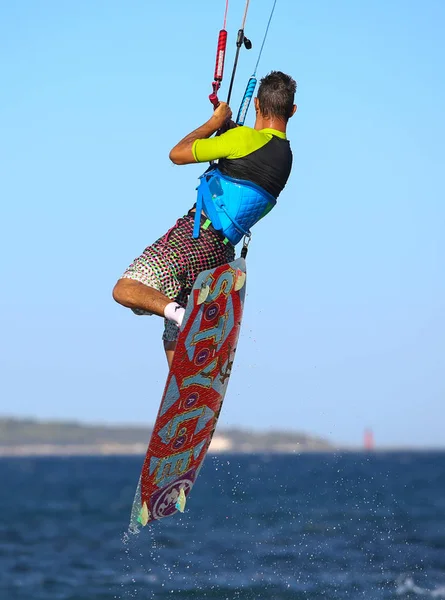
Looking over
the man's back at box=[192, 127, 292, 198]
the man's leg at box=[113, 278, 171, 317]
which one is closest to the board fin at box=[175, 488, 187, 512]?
the man's leg at box=[113, 278, 171, 317]

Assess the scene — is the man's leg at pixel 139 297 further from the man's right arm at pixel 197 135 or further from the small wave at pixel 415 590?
the small wave at pixel 415 590

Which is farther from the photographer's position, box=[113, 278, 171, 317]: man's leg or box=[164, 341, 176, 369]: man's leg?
box=[164, 341, 176, 369]: man's leg

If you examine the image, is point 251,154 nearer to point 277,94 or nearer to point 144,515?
point 277,94

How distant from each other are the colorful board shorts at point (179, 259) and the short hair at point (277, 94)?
101 centimetres

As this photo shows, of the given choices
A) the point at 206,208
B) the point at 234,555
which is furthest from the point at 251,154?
the point at 234,555

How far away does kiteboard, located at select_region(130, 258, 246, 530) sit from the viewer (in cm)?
895

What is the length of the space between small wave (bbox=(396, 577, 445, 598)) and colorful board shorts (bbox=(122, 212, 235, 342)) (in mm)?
10958

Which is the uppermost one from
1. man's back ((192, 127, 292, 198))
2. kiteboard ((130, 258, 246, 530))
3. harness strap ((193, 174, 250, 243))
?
man's back ((192, 127, 292, 198))

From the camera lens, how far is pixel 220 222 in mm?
8953

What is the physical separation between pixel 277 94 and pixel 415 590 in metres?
12.5

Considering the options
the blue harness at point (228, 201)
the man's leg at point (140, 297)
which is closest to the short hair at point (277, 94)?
the blue harness at point (228, 201)

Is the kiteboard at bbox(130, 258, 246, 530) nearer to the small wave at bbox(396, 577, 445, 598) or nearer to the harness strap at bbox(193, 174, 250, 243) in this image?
the harness strap at bbox(193, 174, 250, 243)

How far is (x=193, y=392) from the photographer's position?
9523 mm

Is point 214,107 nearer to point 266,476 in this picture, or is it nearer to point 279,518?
point 279,518
